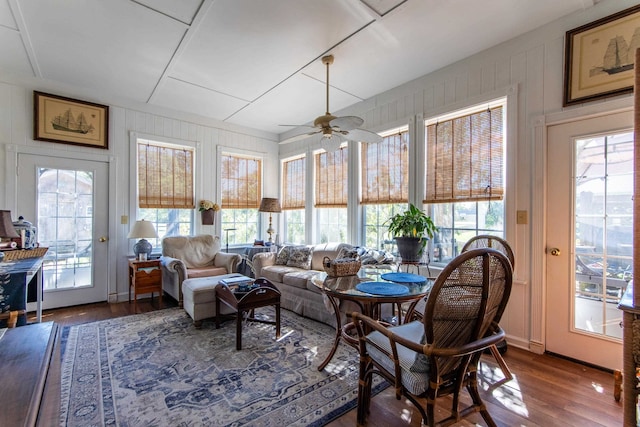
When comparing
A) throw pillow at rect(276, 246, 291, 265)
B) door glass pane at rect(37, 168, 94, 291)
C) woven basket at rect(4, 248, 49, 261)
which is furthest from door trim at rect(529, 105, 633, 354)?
door glass pane at rect(37, 168, 94, 291)

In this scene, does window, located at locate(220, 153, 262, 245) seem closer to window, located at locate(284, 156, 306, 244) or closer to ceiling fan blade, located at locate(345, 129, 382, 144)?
window, located at locate(284, 156, 306, 244)

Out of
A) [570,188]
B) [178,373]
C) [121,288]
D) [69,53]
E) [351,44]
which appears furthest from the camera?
[121,288]

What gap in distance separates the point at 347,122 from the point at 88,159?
374cm

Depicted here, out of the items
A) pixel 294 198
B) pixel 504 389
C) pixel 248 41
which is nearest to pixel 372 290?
pixel 504 389

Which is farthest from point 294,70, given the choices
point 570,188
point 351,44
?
point 570,188

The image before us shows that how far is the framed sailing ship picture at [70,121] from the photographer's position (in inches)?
146

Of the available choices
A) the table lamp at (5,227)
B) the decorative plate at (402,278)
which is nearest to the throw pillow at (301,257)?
the decorative plate at (402,278)

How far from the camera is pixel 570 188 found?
255 cm

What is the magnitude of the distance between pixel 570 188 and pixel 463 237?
105 cm

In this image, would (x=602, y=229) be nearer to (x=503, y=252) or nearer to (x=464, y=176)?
(x=503, y=252)

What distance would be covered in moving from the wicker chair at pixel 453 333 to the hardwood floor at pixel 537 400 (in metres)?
0.43

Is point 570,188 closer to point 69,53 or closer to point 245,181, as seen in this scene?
point 245,181

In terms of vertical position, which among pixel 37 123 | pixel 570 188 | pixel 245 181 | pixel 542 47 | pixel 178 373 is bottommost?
pixel 178 373

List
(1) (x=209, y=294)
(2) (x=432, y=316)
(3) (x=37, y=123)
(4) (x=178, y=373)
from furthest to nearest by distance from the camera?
1. (3) (x=37, y=123)
2. (1) (x=209, y=294)
3. (4) (x=178, y=373)
4. (2) (x=432, y=316)
